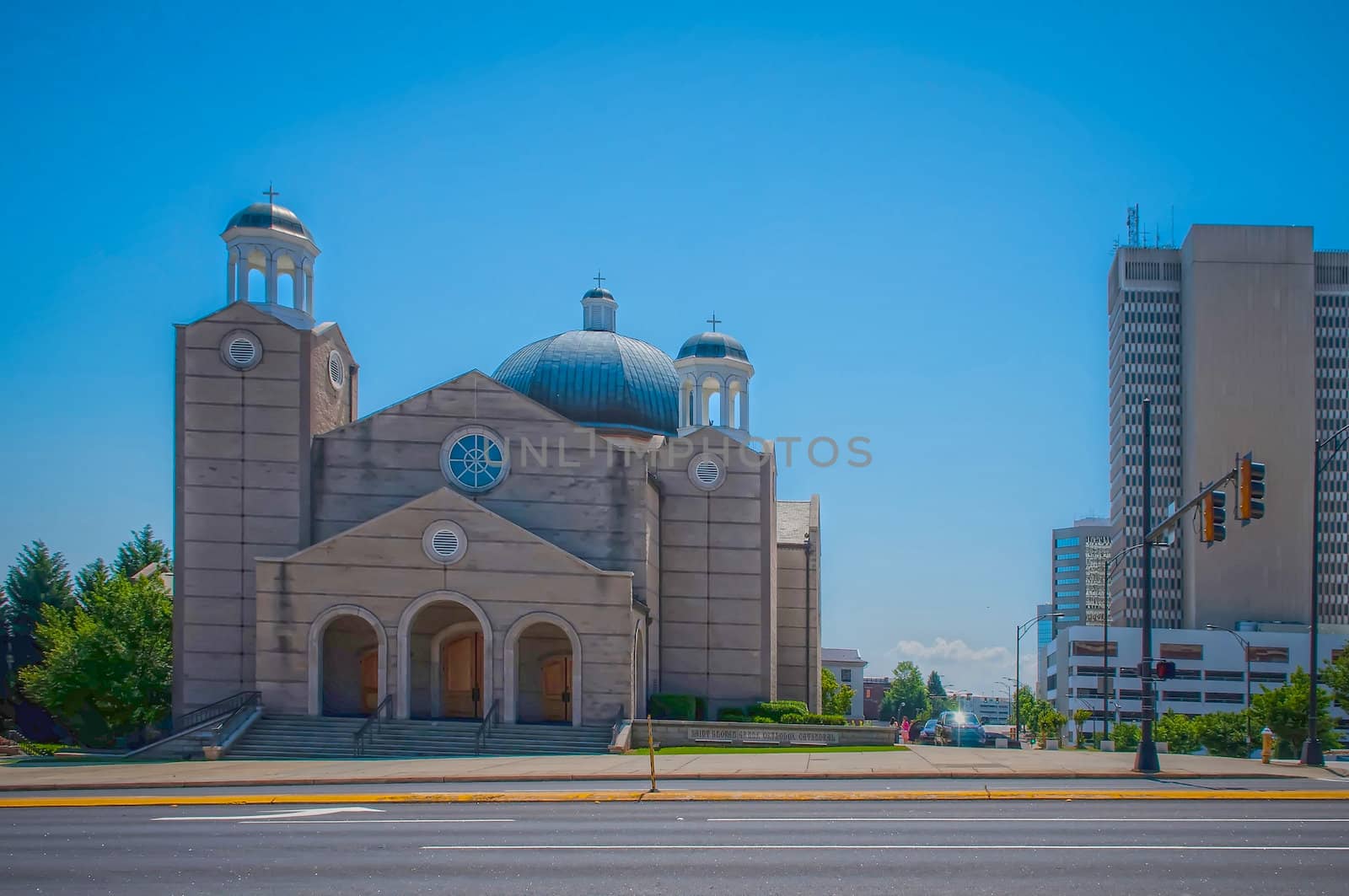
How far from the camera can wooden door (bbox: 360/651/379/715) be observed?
45938mm

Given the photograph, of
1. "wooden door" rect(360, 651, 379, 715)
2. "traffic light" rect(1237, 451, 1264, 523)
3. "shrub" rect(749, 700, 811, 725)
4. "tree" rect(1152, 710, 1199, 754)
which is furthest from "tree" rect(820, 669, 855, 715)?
"traffic light" rect(1237, 451, 1264, 523)

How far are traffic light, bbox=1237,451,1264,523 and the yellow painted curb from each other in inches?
194

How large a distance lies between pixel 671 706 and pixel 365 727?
13.0m

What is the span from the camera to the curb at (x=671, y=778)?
2731 centimetres

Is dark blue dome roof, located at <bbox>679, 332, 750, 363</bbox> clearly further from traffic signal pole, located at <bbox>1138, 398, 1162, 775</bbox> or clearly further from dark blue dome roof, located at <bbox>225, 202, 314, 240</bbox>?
traffic signal pole, located at <bbox>1138, 398, 1162, 775</bbox>

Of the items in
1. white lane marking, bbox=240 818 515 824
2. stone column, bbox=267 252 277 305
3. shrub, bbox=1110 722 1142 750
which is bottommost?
shrub, bbox=1110 722 1142 750

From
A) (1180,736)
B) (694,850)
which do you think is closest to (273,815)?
(694,850)

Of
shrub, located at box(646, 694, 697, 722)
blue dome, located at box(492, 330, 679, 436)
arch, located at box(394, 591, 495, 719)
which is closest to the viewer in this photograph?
arch, located at box(394, 591, 495, 719)

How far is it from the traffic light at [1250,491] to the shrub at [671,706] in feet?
84.8

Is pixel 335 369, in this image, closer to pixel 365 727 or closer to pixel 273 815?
pixel 365 727

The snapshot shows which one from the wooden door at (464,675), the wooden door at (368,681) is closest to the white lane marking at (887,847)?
the wooden door at (368,681)

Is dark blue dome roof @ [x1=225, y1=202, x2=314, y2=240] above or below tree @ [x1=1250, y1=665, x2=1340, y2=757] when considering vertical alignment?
above

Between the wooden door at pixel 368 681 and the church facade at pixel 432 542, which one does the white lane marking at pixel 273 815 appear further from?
the wooden door at pixel 368 681

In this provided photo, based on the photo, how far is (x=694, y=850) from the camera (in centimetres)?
1689
